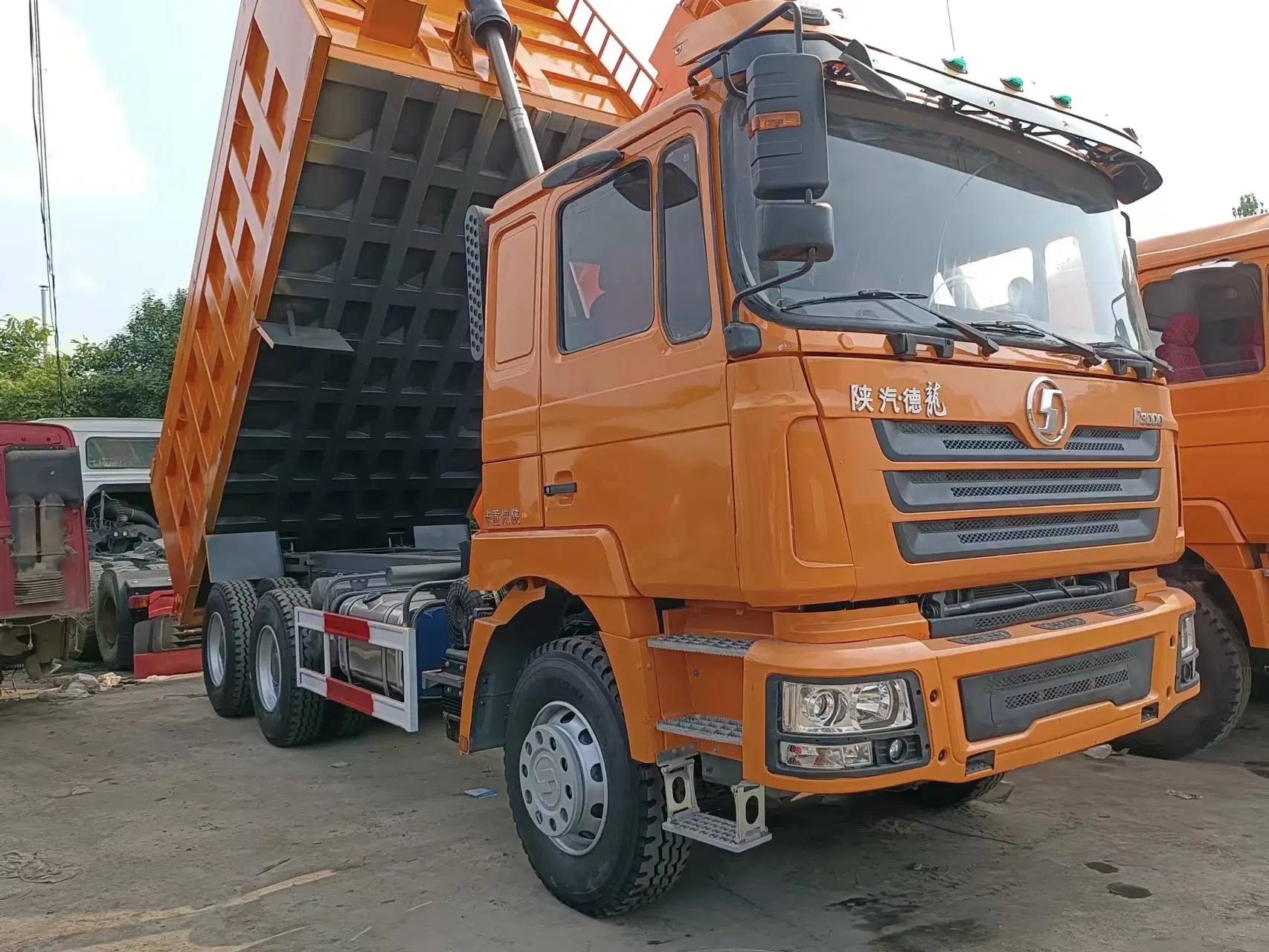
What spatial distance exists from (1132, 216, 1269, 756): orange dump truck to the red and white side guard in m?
3.81

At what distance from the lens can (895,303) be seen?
3.01 metres

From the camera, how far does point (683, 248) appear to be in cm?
312

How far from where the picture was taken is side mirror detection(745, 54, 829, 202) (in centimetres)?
262

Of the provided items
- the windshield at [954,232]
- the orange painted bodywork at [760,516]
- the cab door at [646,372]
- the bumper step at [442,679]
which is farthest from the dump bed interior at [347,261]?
the windshield at [954,232]

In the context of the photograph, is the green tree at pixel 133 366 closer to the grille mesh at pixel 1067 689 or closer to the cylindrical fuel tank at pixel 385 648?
the cylindrical fuel tank at pixel 385 648

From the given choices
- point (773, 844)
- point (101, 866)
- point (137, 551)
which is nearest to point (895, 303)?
point (773, 844)

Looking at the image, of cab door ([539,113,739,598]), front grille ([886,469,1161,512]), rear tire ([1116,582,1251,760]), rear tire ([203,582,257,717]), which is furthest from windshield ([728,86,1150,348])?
rear tire ([203,582,257,717])

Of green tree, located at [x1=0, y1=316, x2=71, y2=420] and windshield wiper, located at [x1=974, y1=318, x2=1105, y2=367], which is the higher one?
green tree, located at [x1=0, y1=316, x2=71, y2=420]

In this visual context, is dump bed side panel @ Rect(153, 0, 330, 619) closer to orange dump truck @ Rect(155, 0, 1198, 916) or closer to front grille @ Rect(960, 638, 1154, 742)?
orange dump truck @ Rect(155, 0, 1198, 916)

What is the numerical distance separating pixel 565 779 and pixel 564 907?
1.64 feet

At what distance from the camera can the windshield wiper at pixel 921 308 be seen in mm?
2944

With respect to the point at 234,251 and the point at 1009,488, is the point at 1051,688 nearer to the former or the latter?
the point at 1009,488

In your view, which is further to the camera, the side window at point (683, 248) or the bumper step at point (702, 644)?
the side window at point (683, 248)

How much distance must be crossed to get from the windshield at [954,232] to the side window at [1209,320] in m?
→ 1.52
